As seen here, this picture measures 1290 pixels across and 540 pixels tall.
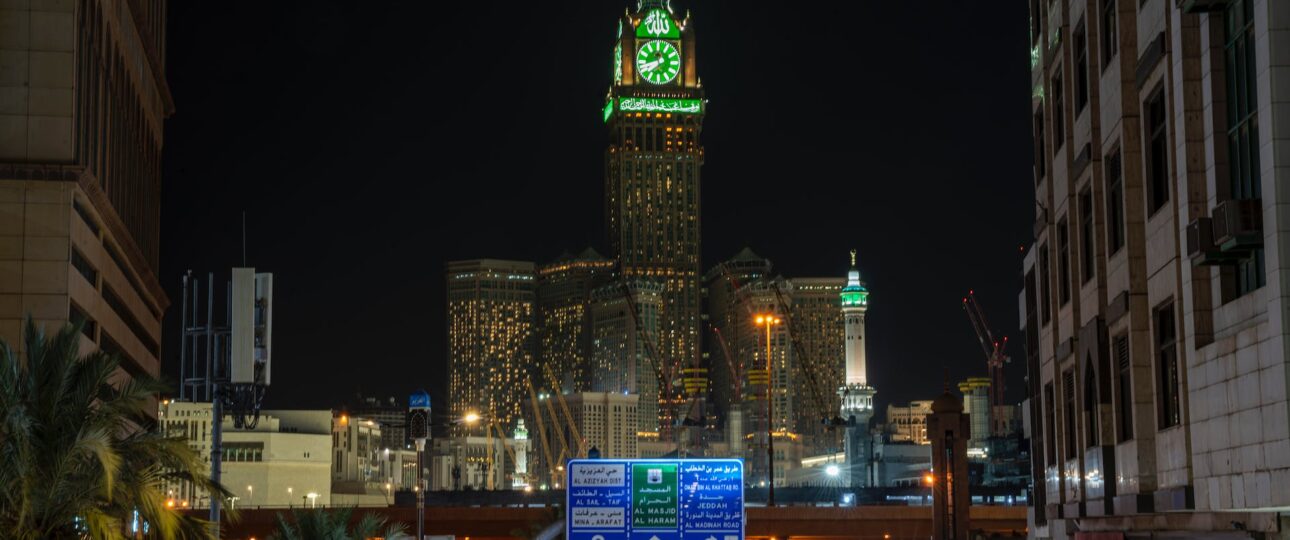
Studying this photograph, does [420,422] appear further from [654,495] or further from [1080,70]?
[1080,70]

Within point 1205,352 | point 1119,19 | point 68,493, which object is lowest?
point 68,493

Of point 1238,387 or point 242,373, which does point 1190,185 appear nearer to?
point 1238,387

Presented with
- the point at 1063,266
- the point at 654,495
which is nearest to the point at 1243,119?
the point at 654,495

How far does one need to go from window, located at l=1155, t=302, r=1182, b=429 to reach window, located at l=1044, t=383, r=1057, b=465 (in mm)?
14873

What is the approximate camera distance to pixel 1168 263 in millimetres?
31359

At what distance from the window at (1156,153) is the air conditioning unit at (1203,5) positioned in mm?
4635

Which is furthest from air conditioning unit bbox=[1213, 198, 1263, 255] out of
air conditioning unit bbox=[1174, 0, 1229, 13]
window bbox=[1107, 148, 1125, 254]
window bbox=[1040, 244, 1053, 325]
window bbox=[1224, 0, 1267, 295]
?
window bbox=[1040, 244, 1053, 325]

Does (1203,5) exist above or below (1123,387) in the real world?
above

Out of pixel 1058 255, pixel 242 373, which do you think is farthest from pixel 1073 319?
pixel 242 373

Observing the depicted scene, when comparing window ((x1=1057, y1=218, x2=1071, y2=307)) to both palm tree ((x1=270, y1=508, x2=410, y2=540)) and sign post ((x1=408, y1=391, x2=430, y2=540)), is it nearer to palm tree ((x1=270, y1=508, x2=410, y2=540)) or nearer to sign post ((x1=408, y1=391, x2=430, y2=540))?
sign post ((x1=408, y1=391, x2=430, y2=540))

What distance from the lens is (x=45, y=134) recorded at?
6888 cm

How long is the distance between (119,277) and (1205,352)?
71920mm

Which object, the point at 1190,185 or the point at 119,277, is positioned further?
the point at 119,277

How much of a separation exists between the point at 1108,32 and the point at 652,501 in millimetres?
14969
